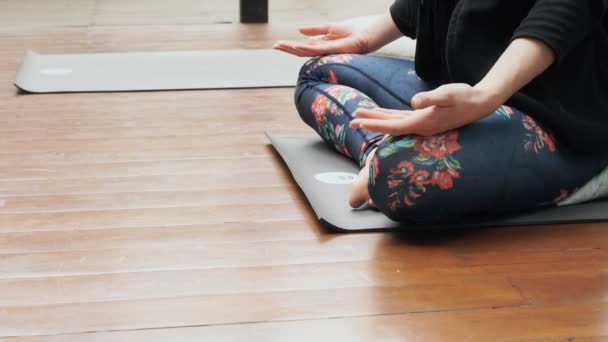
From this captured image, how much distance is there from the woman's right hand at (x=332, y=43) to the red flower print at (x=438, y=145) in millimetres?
511

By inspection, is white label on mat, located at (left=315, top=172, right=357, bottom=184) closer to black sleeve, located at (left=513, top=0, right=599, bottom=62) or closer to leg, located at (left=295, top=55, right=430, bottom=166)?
leg, located at (left=295, top=55, right=430, bottom=166)

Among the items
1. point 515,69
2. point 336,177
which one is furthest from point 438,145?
point 336,177

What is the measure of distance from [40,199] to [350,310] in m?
0.68

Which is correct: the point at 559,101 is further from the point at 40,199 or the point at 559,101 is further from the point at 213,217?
the point at 40,199

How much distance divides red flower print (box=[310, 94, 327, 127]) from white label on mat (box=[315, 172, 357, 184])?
0.15 m

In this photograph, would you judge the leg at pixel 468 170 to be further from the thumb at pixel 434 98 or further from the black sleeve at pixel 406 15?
the black sleeve at pixel 406 15

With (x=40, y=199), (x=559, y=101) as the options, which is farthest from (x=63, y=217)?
(x=559, y=101)

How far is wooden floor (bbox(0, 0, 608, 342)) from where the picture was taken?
1.13 meters

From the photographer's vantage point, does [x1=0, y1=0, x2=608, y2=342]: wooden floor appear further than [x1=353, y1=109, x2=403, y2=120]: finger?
No

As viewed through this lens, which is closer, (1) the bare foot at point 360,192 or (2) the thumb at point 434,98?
(2) the thumb at point 434,98

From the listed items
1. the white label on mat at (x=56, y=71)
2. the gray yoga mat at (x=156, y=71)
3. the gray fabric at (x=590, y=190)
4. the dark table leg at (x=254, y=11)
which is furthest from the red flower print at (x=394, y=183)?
the dark table leg at (x=254, y=11)

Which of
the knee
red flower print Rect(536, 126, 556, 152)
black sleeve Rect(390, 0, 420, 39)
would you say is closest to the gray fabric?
red flower print Rect(536, 126, 556, 152)

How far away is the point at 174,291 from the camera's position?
1.21 m

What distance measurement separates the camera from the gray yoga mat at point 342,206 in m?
1.44
